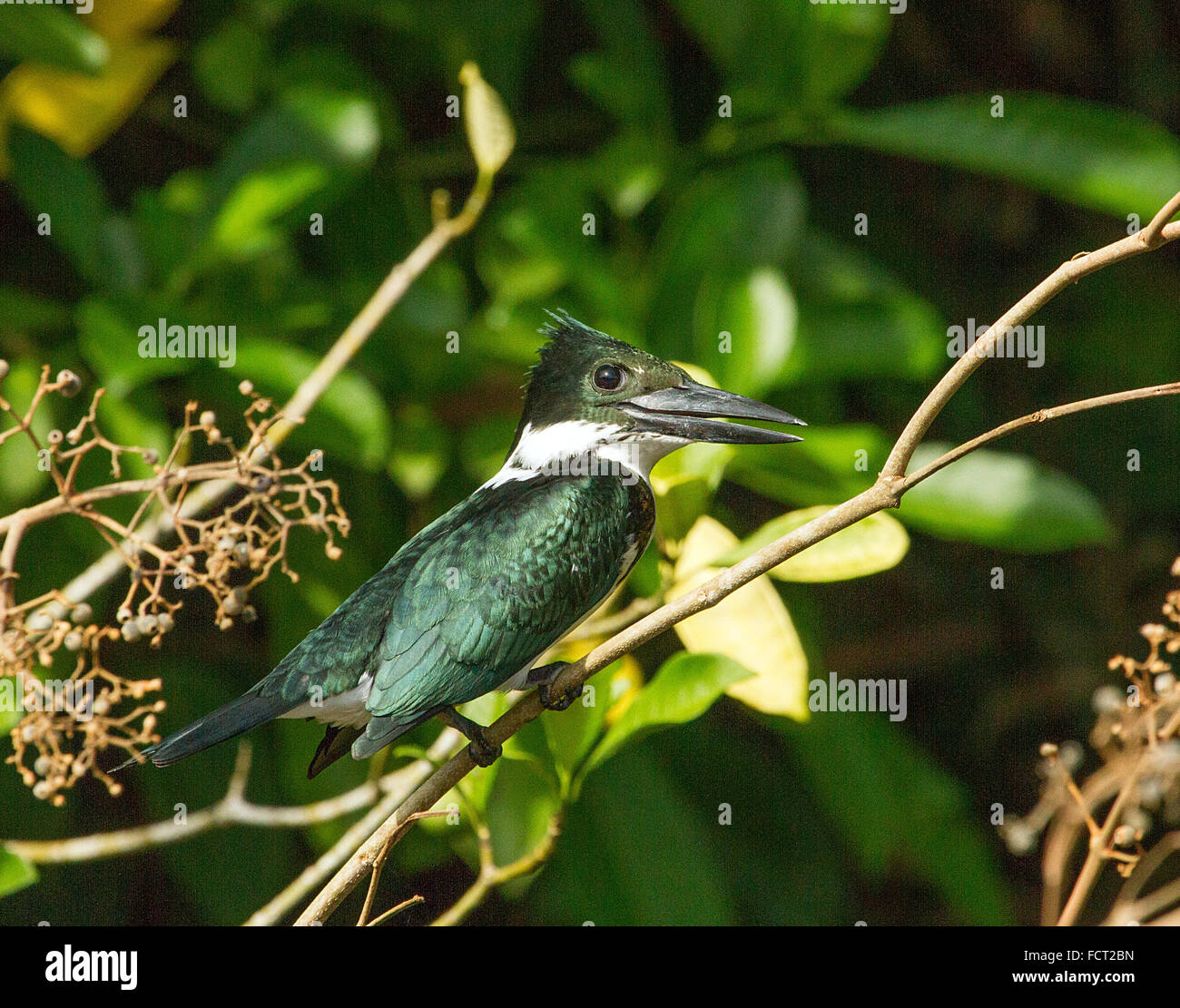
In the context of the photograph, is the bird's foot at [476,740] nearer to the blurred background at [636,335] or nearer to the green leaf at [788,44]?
the blurred background at [636,335]

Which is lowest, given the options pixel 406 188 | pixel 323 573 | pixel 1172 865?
pixel 1172 865

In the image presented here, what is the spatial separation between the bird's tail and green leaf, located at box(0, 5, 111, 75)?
1.19 meters

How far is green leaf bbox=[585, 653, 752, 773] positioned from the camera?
142cm

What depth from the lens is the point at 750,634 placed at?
1.58 m

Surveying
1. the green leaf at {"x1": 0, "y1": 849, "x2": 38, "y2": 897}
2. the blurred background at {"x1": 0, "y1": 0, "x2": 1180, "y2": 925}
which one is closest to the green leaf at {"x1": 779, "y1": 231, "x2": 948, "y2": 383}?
the blurred background at {"x1": 0, "y1": 0, "x2": 1180, "y2": 925}

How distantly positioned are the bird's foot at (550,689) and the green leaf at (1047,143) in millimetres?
1317

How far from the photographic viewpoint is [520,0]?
7.50 ft

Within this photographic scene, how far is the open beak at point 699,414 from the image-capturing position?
55.2 inches

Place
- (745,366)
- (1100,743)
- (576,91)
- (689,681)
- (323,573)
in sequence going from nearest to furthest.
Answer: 1. (689,681)
2. (1100,743)
3. (745,366)
4. (323,573)
5. (576,91)

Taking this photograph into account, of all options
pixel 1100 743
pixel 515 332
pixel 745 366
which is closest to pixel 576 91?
pixel 515 332

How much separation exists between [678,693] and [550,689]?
22 cm

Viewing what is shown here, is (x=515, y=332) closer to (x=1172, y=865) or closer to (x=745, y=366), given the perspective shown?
(x=745, y=366)

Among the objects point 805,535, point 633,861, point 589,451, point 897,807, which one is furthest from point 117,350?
point 897,807

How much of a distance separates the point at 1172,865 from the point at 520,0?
93.7 inches
